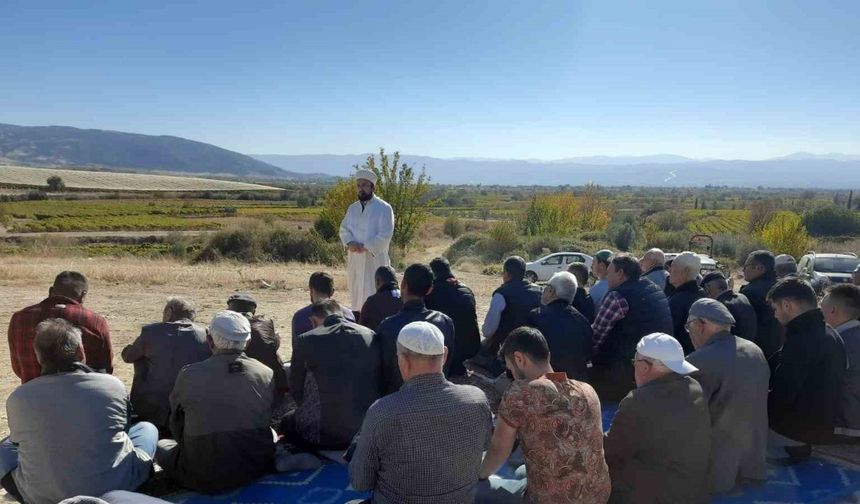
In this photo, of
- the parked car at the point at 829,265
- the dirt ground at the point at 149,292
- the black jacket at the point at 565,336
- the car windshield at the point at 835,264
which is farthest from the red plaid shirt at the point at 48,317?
the car windshield at the point at 835,264

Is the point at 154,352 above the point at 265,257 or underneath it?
above

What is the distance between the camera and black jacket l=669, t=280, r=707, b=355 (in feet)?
18.8

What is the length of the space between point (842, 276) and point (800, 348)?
1339cm

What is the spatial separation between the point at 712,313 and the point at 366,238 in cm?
482

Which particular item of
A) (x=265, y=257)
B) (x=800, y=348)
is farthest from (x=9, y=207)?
(x=800, y=348)

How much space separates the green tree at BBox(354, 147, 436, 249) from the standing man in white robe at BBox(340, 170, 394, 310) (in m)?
17.9

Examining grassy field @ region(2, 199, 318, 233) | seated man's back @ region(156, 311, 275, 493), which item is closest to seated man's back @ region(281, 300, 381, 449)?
seated man's back @ region(156, 311, 275, 493)

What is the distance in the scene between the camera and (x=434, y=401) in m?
2.75

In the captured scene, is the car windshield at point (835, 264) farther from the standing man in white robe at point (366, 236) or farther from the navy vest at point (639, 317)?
the navy vest at point (639, 317)

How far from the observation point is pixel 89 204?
63469 millimetres

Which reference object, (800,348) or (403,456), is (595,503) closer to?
(403,456)

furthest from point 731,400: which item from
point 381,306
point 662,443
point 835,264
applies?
point 835,264

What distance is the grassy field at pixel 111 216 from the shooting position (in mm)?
43344

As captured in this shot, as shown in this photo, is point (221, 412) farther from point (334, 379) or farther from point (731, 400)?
point (731, 400)
